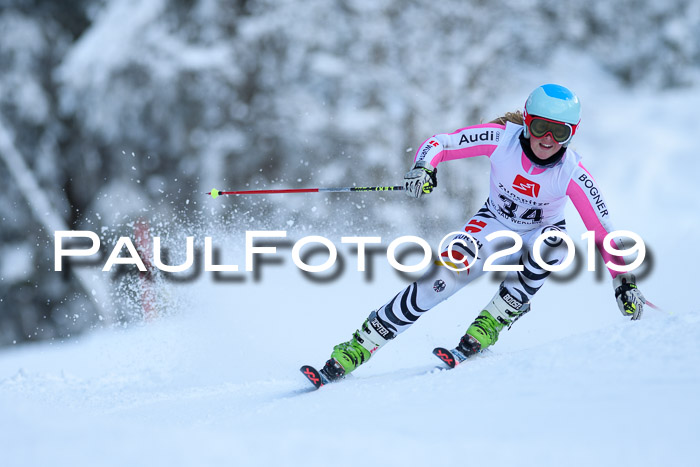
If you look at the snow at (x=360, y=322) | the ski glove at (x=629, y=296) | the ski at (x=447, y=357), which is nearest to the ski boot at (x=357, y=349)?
the snow at (x=360, y=322)

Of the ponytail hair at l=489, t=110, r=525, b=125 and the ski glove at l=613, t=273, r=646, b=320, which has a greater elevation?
the ponytail hair at l=489, t=110, r=525, b=125

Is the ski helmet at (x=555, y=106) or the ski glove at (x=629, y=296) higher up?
the ski helmet at (x=555, y=106)

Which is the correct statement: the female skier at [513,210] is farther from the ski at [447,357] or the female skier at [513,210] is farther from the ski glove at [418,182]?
the ski at [447,357]

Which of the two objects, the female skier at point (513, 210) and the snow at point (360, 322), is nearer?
the snow at point (360, 322)

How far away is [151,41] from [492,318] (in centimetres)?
778

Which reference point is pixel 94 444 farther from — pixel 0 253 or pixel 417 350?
pixel 0 253

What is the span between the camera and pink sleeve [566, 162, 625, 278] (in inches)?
149

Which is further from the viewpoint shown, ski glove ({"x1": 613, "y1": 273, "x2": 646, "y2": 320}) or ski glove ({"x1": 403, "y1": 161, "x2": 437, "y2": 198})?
ski glove ({"x1": 403, "y1": 161, "x2": 437, "y2": 198})

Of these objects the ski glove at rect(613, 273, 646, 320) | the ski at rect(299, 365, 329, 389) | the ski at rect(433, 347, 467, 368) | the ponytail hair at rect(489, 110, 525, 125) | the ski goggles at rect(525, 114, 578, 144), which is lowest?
the ski at rect(299, 365, 329, 389)

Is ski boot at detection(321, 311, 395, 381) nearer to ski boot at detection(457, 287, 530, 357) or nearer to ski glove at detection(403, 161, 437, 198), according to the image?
ski boot at detection(457, 287, 530, 357)

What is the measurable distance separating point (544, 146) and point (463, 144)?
476mm

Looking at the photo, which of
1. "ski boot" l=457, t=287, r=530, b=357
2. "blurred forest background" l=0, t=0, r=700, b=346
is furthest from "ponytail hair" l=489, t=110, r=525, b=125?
"blurred forest background" l=0, t=0, r=700, b=346

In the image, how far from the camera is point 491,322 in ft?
13.9

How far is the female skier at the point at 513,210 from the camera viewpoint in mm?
3668
